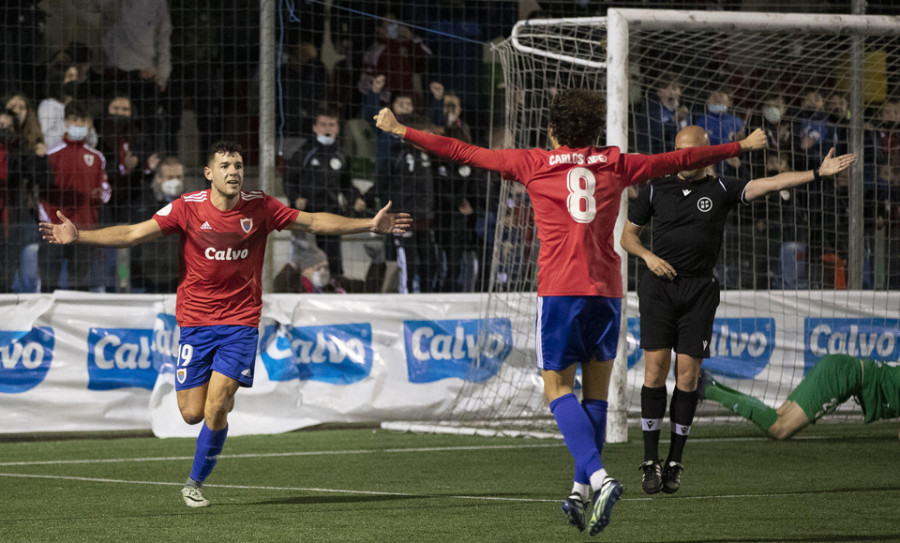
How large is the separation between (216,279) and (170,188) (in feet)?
19.6

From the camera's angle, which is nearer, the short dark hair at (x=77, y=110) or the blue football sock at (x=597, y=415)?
the blue football sock at (x=597, y=415)

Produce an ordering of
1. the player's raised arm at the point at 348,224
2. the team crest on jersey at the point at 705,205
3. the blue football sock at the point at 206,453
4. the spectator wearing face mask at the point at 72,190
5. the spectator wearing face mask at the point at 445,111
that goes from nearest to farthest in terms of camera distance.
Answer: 1. the player's raised arm at the point at 348,224
2. the blue football sock at the point at 206,453
3. the team crest on jersey at the point at 705,205
4. the spectator wearing face mask at the point at 72,190
5. the spectator wearing face mask at the point at 445,111

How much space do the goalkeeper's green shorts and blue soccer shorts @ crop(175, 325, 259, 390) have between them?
14.7ft

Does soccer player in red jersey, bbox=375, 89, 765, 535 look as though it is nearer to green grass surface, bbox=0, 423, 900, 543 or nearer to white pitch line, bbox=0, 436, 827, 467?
green grass surface, bbox=0, 423, 900, 543

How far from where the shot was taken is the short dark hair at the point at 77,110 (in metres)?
12.6

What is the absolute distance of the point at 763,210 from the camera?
13.4 m

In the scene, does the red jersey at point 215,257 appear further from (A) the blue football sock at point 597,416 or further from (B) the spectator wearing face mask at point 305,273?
(B) the spectator wearing face mask at point 305,273

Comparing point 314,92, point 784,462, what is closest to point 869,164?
point 784,462

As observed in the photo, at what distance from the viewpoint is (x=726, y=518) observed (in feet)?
19.8

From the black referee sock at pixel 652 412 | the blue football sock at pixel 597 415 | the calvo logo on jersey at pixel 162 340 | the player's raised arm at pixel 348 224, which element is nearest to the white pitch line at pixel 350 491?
the black referee sock at pixel 652 412

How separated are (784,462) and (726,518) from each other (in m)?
2.79

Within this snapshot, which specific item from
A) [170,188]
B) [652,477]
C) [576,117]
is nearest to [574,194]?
[576,117]

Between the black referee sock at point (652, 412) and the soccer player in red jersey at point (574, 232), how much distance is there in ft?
5.19

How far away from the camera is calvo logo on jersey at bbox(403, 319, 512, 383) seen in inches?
460
